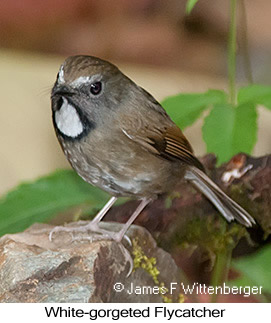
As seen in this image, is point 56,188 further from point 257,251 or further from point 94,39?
point 94,39

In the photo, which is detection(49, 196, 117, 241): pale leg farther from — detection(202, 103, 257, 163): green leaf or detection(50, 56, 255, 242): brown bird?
detection(202, 103, 257, 163): green leaf

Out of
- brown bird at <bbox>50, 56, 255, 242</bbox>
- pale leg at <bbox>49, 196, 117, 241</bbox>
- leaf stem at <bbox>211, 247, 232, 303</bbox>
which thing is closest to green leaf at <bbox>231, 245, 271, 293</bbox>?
leaf stem at <bbox>211, 247, 232, 303</bbox>

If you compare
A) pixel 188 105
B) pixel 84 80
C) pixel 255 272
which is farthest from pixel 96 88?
pixel 255 272

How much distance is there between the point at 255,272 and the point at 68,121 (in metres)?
0.64

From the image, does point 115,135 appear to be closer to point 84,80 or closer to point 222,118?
point 84,80

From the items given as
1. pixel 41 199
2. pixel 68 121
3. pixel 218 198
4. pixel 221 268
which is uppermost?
pixel 68 121

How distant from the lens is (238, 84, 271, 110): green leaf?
197 centimetres

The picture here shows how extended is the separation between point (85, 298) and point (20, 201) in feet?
1.38

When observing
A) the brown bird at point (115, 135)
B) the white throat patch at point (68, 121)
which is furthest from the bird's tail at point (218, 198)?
the white throat patch at point (68, 121)

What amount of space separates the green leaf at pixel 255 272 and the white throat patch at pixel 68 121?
58 centimetres

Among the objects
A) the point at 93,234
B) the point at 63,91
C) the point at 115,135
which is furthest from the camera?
the point at 93,234

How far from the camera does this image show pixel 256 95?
6.56 ft

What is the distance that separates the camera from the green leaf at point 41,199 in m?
1.96

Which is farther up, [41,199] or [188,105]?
[188,105]
